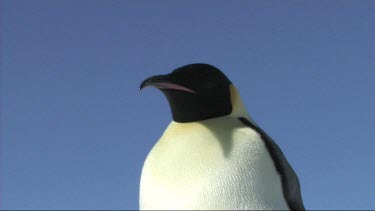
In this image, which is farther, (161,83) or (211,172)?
(161,83)

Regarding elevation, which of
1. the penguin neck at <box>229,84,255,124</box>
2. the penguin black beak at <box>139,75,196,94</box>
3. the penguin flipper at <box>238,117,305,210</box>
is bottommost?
the penguin flipper at <box>238,117,305,210</box>

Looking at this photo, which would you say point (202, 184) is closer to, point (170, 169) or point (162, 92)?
point (170, 169)

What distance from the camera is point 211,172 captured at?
3.15 m

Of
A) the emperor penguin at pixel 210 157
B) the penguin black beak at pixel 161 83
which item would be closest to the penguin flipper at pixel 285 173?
the emperor penguin at pixel 210 157

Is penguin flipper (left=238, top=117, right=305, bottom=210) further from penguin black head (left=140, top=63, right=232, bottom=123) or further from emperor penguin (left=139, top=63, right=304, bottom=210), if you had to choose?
penguin black head (left=140, top=63, right=232, bottom=123)

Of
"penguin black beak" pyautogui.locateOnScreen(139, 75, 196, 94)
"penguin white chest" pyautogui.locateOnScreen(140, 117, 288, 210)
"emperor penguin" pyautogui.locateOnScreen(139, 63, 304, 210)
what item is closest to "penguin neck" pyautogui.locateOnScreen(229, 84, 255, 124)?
"emperor penguin" pyautogui.locateOnScreen(139, 63, 304, 210)

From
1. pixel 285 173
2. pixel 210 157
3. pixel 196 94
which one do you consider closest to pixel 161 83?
pixel 196 94

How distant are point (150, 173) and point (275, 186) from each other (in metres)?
0.70

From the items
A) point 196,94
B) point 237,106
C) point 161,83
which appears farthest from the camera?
point 237,106

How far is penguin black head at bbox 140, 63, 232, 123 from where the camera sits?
11.3 ft

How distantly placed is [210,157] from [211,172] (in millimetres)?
97

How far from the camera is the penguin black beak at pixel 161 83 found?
3.34 metres

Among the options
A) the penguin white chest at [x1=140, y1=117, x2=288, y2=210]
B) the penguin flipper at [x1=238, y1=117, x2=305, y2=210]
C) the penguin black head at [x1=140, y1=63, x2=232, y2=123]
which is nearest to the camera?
the penguin white chest at [x1=140, y1=117, x2=288, y2=210]

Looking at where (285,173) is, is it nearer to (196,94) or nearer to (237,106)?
(237,106)
